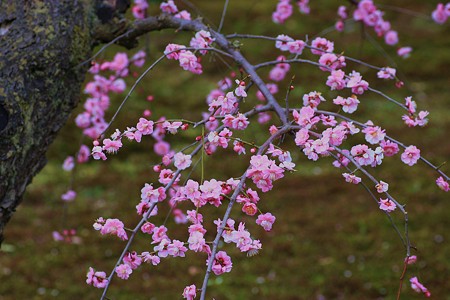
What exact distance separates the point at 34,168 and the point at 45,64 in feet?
1.59

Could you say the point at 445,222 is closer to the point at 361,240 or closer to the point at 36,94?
the point at 361,240

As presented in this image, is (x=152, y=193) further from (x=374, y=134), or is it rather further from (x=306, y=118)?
(x=374, y=134)

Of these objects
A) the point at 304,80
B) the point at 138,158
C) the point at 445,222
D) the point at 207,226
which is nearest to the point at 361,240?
the point at 445,222

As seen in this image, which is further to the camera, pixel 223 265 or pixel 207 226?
pixel 207 226

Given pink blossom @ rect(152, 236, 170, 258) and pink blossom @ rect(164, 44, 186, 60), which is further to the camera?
pink blossom @ rect(164, 44, 186, 60)

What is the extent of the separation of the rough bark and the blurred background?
25.9 inches

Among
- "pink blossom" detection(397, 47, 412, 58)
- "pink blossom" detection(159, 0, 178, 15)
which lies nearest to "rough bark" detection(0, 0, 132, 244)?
"pink blossom" detection(159, 0, 178, 15)

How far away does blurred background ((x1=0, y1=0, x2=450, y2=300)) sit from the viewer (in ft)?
15.4

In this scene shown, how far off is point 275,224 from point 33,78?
3.58 metres

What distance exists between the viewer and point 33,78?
2648mm

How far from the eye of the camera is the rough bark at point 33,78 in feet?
8.37

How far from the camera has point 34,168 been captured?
112 inches

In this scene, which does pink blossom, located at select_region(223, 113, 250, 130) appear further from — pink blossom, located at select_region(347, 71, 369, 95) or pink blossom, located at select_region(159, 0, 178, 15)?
pink blossom, located at select_region(159, 0, 178, 15)

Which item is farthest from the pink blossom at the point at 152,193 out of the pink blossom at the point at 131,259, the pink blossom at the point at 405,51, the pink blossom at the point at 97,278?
the pink blossom at the point at 405,51
